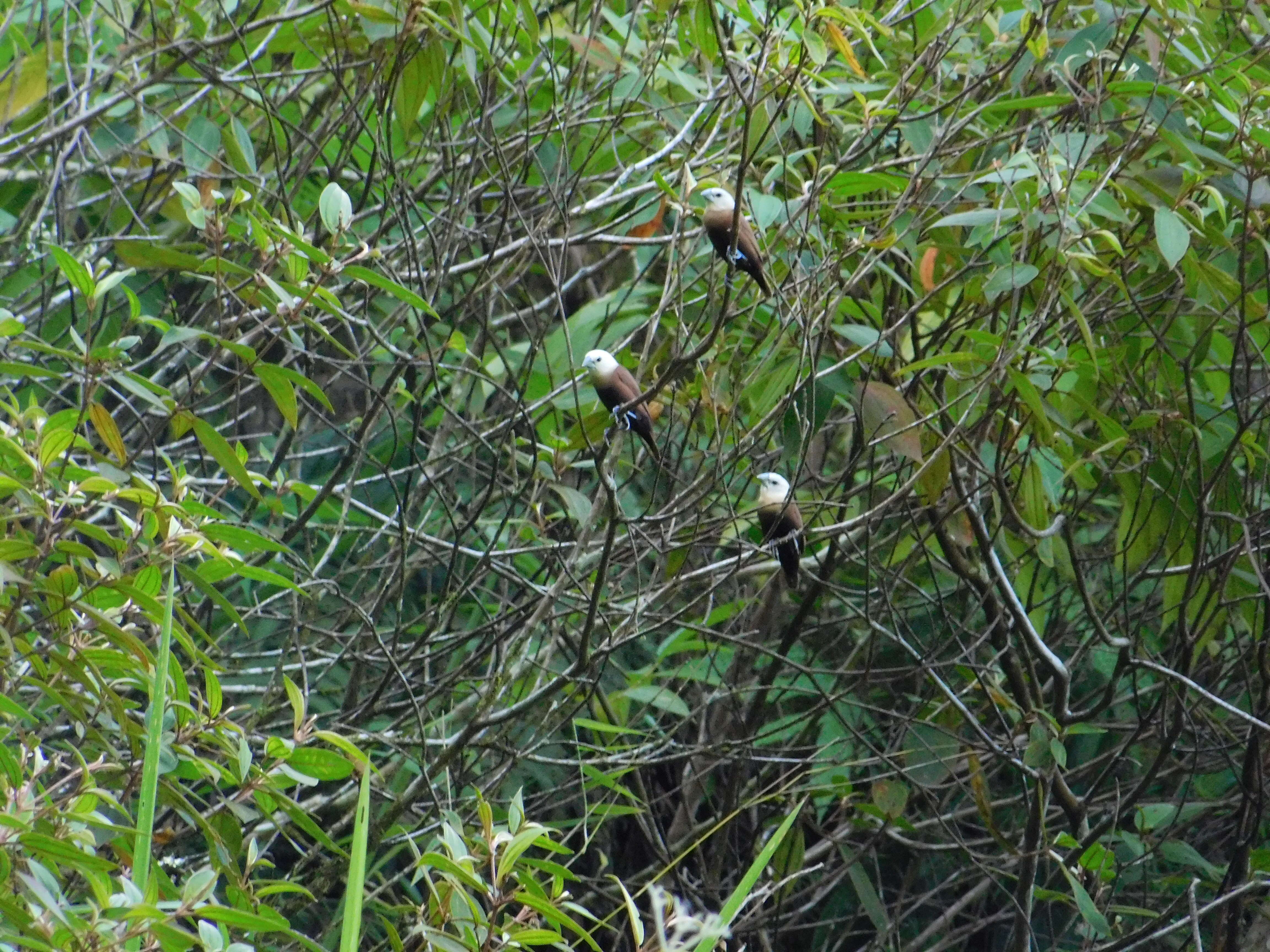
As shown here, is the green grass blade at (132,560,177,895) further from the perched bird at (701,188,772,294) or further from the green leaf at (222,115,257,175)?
the green leaf at (222,115,257,175)

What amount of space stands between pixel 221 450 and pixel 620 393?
0.84 meters

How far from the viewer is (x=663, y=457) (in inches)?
106

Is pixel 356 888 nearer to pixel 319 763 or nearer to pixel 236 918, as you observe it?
pixel 236 918

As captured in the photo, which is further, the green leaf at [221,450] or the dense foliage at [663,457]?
the dense foliage at [663,457]

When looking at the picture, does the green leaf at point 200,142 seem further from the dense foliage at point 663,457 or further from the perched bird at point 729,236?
the perched bird at point 729,236

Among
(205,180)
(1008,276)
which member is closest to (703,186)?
(1008,276)

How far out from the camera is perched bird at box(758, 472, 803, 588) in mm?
2650

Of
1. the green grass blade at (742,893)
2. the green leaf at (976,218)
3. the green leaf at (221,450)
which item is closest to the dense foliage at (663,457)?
the green leaf at (976,218)

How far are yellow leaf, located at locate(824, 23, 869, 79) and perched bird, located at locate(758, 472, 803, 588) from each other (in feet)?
2.62

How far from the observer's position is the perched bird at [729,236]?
241cm

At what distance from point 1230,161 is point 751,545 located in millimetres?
1258

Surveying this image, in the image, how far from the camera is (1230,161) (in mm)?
2592

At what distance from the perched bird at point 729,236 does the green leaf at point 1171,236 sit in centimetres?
71

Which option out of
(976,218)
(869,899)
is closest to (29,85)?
(976,218)
